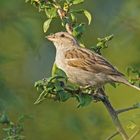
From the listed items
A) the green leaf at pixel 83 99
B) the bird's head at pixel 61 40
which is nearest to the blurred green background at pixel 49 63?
the bird's head at pixel 61 40

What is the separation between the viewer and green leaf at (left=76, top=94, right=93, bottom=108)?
400 cm

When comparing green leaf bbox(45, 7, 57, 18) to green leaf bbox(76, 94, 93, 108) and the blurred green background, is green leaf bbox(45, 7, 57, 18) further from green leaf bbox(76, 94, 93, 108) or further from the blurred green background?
the blurred green background

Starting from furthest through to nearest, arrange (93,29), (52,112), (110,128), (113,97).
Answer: (93,29)
(113,97)
(52,112)
(110,128)

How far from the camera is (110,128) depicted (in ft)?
20.7

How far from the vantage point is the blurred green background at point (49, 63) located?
5555mm

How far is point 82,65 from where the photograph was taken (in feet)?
18.7

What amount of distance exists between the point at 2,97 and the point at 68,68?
1.56 ft

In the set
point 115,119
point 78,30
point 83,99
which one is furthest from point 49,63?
point 115,119

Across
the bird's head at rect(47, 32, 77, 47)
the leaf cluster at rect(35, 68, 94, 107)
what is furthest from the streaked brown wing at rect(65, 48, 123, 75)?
the leaf cluster at rect(35, 68, 94, 107)

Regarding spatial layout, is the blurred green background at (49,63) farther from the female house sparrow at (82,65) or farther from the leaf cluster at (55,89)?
the leaf cluster at (55,89)

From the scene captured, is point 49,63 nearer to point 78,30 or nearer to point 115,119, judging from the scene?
point 78,30

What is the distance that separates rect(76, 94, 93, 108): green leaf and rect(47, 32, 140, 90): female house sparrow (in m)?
0.89

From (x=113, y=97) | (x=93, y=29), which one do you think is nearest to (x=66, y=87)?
(x=113, y=97)

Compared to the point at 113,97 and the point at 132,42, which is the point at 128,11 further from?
the point at 113,97
